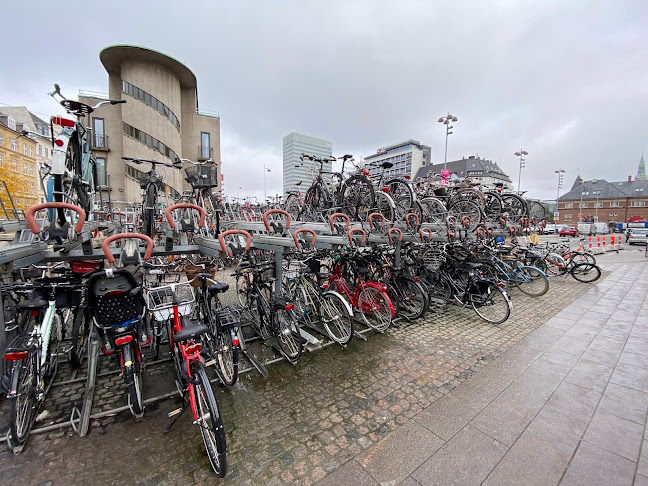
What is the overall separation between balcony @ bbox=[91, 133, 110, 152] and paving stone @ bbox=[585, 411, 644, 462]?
29669 mm

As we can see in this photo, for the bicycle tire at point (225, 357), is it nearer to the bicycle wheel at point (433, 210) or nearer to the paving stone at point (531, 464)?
the paving stone at point (531, 464)

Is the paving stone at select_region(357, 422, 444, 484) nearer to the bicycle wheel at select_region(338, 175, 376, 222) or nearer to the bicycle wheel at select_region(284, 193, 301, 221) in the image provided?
the bicycle wheel at select_region(338, 175, 376, 222)

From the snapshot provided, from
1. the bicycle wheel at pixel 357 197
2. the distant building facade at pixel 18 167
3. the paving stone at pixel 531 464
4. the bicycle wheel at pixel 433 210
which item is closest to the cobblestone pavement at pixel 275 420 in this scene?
the paving stone at pixel 531 464

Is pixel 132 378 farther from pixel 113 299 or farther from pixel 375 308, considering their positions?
pixel 375 308

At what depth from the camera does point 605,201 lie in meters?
59.3

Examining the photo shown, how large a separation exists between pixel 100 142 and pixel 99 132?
0.99 m

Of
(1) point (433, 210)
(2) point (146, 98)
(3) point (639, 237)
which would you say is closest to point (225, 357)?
(1) point (433, 210)

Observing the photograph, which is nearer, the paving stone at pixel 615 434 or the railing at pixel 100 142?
the paving stone at pixel 615 434

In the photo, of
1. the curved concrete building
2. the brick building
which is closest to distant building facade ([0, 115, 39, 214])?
the curved concrete building

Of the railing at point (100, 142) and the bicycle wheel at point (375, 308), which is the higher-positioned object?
the railing at point (100, 142)

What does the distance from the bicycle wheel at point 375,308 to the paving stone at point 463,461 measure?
2.37m

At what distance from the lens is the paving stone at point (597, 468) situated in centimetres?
218

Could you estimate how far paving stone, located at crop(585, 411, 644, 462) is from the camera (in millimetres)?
2480

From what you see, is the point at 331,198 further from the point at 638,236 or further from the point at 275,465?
the point at 638,236
